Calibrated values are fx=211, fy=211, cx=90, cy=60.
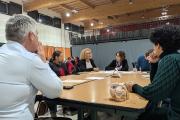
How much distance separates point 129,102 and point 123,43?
6.87 m

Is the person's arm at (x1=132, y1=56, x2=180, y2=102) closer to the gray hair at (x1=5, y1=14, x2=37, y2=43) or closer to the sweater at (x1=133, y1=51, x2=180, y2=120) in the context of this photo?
the sweater at (x1=133, y1=51, x2=180, y2=120)

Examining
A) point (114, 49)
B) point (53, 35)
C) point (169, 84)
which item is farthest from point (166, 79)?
point (53, 35)

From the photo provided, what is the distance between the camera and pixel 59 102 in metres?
1.68

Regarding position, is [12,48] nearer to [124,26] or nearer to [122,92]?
[122,92]

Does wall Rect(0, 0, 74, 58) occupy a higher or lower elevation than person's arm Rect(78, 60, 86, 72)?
higher

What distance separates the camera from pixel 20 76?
1244 millimetres

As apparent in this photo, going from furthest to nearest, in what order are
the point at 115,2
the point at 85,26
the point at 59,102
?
the point at 85,26, the point at 115,2, the point at 59,102

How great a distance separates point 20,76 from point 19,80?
0.02 m

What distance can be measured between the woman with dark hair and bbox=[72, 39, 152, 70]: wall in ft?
20.3

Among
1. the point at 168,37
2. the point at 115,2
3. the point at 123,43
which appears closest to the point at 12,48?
the point at 168,37

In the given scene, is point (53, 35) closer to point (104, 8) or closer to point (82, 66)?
point (104, 8)

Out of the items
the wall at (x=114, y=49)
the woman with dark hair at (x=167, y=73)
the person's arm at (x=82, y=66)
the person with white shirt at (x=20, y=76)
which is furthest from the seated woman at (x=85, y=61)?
the person with white shirt at (x=20, y=76)

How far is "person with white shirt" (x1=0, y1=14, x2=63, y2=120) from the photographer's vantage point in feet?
4.02

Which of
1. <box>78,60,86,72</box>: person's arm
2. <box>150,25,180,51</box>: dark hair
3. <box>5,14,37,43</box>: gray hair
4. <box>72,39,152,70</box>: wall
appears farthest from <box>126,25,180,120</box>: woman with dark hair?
<box>72,39,152,70</box>: wall
